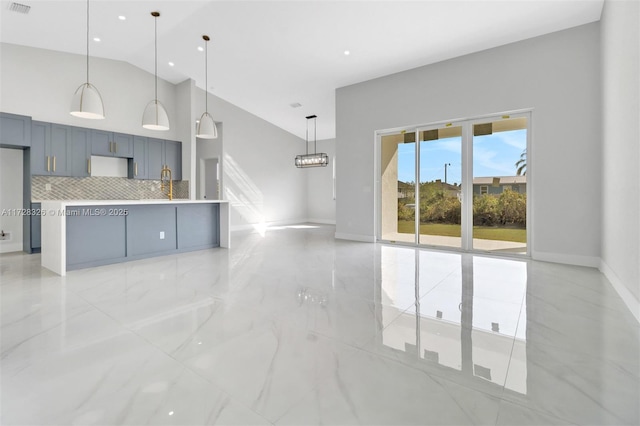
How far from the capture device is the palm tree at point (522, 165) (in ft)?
16.7

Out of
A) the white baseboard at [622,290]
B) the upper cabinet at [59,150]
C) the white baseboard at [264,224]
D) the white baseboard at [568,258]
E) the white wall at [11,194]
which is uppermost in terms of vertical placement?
the upper cabinet at [59,150]

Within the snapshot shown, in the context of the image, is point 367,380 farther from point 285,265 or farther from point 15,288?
point 15,288

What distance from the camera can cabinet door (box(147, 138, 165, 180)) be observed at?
7.45 meters

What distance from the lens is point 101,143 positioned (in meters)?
6.70

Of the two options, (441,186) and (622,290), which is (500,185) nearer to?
(441,186)

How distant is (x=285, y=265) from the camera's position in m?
4.61

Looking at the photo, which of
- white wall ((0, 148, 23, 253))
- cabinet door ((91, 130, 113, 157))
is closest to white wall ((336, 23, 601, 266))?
cabinet door ((91, 130, 113, 157))

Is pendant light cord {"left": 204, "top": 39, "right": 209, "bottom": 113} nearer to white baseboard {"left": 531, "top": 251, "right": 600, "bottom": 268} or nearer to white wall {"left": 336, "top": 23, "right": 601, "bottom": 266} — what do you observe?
white wall {"left": 336, "top": 23, "right": 601, "bottom": 266}

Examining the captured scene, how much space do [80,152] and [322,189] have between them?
7069 mm

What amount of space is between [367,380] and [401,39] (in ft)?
16.7

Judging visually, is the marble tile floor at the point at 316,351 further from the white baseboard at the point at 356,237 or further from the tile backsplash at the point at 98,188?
the tile backsplash at the point at 98,188

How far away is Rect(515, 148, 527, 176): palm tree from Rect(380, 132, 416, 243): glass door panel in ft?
5.80

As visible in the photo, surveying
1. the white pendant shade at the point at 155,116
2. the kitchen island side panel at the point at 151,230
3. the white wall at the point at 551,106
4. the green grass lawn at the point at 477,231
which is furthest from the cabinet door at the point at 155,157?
the white wall at the point at 551,106

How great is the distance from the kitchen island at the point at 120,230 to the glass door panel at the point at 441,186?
386 centimetres
